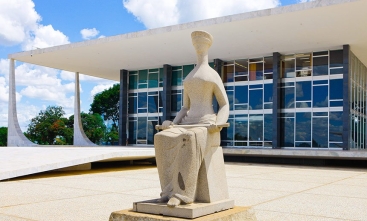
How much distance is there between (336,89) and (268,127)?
469cm

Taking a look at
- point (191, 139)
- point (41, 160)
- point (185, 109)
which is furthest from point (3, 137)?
point (191, 139)

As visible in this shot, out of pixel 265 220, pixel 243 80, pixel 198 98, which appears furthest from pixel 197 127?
pixel 243 80

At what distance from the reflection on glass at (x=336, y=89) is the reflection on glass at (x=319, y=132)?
1.41m

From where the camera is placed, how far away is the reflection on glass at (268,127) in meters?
26.3

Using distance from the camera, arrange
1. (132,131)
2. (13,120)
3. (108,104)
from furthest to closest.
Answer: (108,104)
(132,131)
(13,120)

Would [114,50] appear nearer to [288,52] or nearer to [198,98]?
[288,52]

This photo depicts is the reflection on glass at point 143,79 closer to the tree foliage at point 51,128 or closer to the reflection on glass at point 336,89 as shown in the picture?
the reflection on glass at point 336,89

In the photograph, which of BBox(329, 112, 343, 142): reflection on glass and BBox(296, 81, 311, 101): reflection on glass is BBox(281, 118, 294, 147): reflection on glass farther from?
BBox(329, 112, 343, 142): reflection on glass

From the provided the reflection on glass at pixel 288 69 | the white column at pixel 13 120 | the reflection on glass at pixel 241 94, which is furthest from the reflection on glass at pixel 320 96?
the white column at pixel 13 120

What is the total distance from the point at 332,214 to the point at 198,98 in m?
3.39

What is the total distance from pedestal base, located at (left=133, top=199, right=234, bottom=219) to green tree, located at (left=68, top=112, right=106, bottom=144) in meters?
44.0

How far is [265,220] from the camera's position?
686 cm

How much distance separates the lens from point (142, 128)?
32250 millimetres

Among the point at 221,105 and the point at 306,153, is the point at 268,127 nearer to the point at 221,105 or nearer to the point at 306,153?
the point at 306,153
